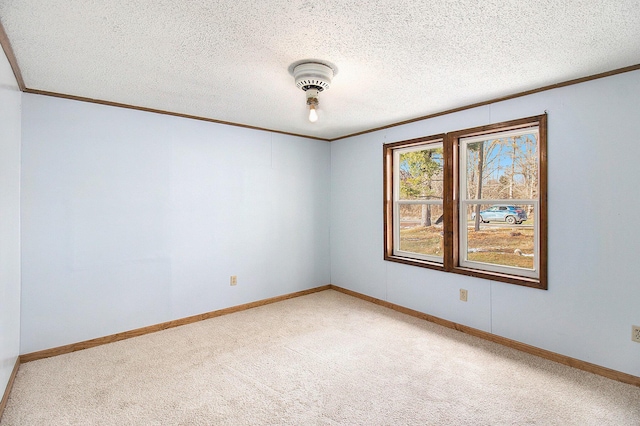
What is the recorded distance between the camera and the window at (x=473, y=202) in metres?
3.13

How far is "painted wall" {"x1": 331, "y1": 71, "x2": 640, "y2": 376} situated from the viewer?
8.14 feet

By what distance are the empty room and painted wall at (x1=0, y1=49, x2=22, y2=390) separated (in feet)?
0.13

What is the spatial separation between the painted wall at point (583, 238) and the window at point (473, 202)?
0.11 metres

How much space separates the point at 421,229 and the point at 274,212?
1.97 meters

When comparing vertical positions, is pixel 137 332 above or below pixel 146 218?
below

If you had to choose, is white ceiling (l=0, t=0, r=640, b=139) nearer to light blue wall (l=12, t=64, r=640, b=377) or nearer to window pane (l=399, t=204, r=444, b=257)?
light blue wall (l=12, t=64, r=640, b=377)

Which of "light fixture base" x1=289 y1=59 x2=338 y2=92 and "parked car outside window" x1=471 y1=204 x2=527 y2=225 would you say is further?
"parked car outside window" x1=471 y1=204 x2=527 y2=225

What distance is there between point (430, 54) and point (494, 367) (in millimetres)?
2488

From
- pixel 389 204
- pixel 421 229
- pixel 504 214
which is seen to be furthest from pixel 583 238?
pixel 389 204

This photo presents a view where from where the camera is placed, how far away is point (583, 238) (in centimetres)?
270

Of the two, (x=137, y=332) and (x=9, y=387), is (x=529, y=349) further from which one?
(x=9, y=387)

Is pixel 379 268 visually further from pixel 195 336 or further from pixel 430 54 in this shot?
pixel 430 54

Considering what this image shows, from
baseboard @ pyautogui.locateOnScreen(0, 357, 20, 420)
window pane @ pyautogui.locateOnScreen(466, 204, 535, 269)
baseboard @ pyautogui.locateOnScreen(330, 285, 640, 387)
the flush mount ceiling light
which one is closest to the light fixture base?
the flush mount ceiling light

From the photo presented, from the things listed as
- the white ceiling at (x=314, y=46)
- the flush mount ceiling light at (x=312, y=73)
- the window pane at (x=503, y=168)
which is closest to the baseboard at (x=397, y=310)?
the window pane at (x=503, y=168)
